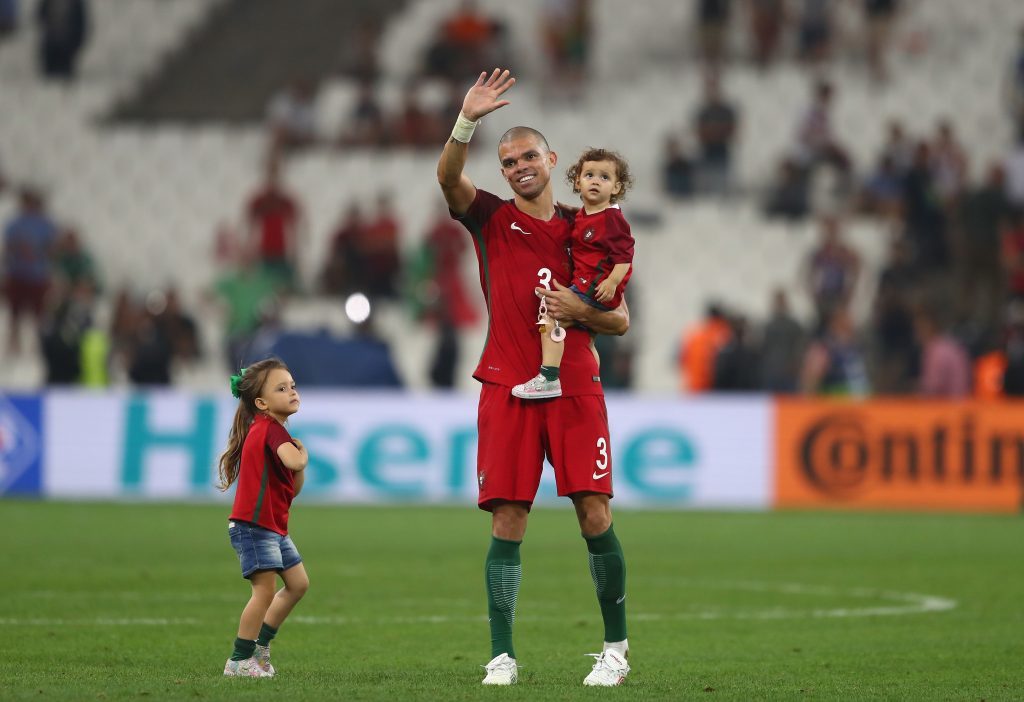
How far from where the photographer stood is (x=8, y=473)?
20812 mm

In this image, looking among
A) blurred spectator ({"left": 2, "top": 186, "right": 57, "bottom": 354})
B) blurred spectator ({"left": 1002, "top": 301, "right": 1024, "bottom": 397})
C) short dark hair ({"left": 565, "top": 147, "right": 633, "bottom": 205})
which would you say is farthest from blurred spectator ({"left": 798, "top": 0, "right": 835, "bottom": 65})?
short dark hair ({"left": 565, "top": 147, "right": 633, "bottom": 205})

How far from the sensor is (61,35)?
30750 millimetres

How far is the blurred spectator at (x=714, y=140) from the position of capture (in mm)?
26516

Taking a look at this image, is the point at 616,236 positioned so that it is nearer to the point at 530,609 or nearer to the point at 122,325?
the point at 530,609

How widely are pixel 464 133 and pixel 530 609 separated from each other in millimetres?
4480

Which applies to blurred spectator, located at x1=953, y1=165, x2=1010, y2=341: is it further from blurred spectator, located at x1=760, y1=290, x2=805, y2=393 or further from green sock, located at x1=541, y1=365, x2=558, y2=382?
green sock, located at x1=541, y1=365, x2=558, y2=382

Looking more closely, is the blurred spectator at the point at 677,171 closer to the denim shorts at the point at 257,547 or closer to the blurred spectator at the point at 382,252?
the blurred spectator at the point at 382,252

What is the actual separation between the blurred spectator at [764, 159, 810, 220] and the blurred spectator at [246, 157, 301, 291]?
669 centimetres

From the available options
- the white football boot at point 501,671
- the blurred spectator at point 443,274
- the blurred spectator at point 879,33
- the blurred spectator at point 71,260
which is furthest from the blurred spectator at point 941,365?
the white football boot at point 501,671

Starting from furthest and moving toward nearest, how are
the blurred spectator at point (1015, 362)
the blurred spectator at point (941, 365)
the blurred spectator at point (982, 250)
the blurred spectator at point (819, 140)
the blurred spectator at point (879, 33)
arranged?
the blurred spectator at point (879, 33)
the blurred spectator at point (819, 140)
the blurred spectator at point (982, 250)
the blurred spectator at point (941, 365)
the blurred spectator at point (1015, 362)

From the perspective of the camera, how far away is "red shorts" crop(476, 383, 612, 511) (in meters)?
8.13

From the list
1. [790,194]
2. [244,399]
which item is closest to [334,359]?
[790,194]

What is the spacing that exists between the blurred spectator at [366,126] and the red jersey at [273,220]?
2.39 m

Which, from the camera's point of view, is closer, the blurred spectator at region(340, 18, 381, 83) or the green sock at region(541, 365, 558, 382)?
the green sock at region(541, 365, 558, 382)
